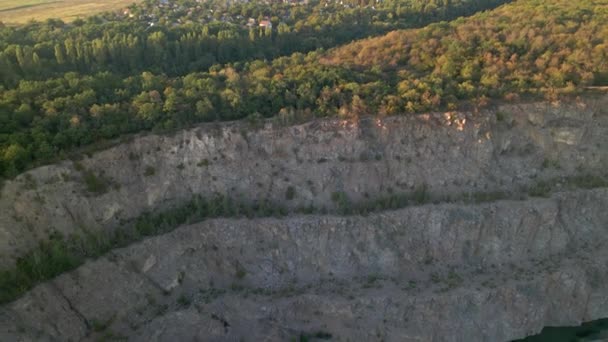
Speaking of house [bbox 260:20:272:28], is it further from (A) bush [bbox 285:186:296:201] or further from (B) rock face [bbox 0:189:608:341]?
(B) rock face [bbox 0:189:608:341]

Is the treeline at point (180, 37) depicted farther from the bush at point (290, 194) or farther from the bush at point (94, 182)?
the bush at point (290, 194)

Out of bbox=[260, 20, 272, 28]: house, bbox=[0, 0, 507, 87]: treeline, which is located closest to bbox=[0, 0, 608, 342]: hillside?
bbox=[0, 0, 507, 87]: treeline

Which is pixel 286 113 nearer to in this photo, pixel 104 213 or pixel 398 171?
pixel 398 171

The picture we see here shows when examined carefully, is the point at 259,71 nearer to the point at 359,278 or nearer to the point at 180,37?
the point at 180,37

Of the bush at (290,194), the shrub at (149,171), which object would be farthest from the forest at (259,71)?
the bush at (290,194)

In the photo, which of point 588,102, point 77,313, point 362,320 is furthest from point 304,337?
point 588,102

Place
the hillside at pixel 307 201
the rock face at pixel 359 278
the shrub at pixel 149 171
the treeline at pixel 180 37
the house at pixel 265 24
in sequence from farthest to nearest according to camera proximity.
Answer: the house at pixel 265 24, the treeline at pixel 180 37, the shrub at pixel 149 171, the rock face at pixel 359 278, the hillside at pixel 307 201
